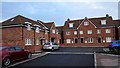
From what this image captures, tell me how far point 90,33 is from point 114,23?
749 cm

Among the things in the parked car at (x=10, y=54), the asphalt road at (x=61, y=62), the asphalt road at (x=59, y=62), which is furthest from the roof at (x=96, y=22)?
the parked car at (x=10, y=54)

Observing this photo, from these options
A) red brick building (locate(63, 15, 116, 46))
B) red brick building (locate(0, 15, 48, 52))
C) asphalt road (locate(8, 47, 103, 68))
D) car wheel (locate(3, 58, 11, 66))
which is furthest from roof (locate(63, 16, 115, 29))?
car wheel (locate(3, 58, 11, 66))

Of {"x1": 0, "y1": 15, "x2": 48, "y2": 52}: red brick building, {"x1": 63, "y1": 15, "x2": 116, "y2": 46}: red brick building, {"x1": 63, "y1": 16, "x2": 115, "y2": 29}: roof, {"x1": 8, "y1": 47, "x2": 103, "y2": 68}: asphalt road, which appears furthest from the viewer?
{"x1": 63, "y1": 16, "x2": 115, "y2": 29}: roof

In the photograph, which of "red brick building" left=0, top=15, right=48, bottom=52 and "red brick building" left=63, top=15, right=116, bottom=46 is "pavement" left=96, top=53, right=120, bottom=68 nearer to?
"red brick building" left=0, top=15, right=48, bottom=52

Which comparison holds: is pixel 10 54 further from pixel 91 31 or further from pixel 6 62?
pixel 91 31

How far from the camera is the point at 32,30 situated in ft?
110

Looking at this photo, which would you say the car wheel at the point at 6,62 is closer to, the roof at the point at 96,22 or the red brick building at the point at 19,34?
the red brick building at the point at 19,34

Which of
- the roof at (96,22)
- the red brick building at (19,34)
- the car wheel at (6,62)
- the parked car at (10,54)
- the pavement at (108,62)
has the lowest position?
the pavement at (108,62)

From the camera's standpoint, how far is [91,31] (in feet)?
176

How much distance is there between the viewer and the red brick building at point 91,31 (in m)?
51.7

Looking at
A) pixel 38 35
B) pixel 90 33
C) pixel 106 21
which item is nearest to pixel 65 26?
pixel 90 33

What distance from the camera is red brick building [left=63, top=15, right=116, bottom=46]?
170 ft

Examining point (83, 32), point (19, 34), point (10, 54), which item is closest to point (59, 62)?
point (10, 54)

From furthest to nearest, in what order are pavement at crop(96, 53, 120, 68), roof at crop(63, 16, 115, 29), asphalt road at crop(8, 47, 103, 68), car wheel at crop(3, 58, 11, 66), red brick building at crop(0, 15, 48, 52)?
1. roof at crop(63, 16, 115, 29)
2. red brick building at crop(0, 15, 48, 52)
3. car wheel at crop(3, 58, 11, 66)
4. asphalt road at crop(8, 47, 103, 68)
5. pavement at crop(96, 53, 120, 68)
